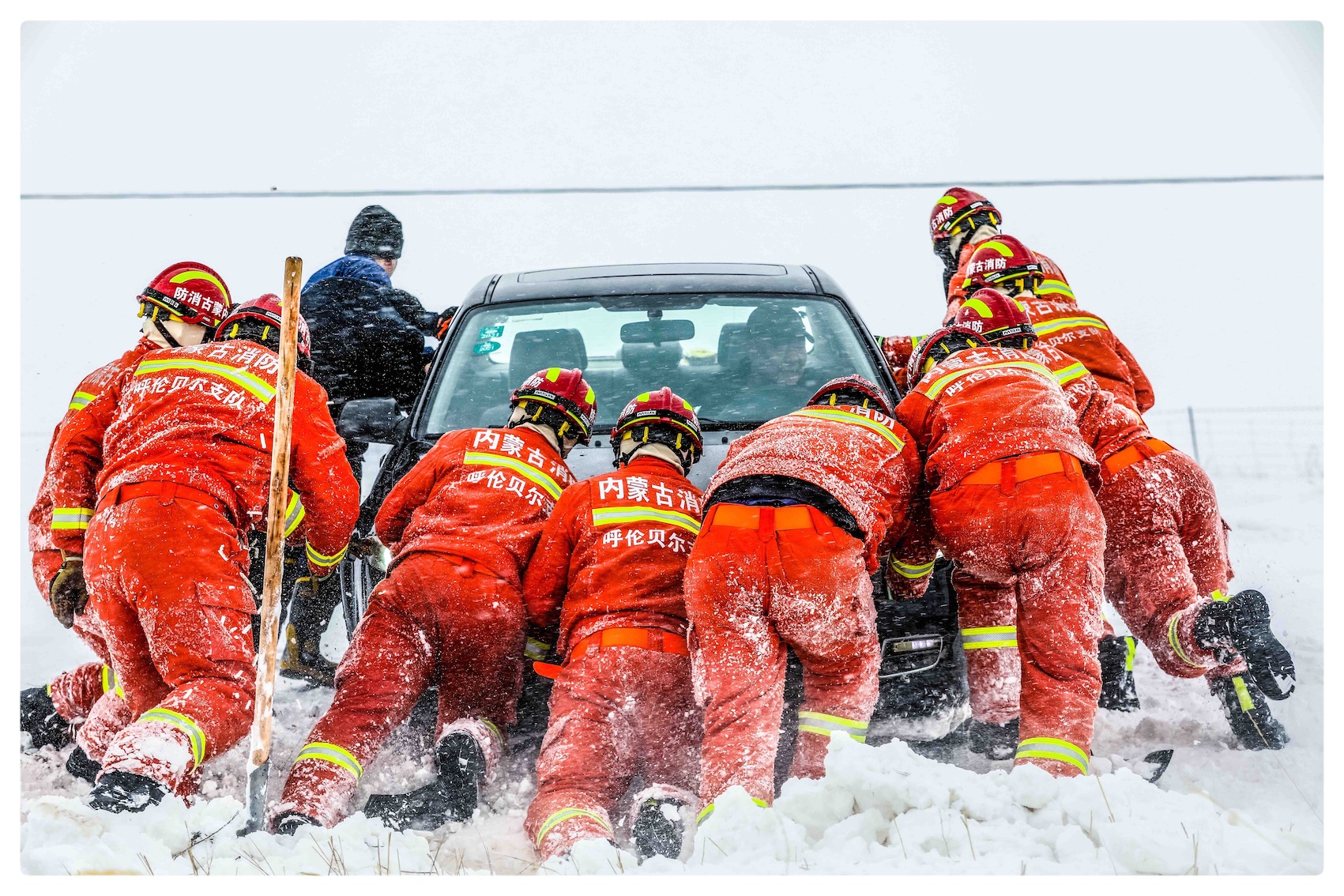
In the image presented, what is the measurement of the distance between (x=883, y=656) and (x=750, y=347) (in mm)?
1590

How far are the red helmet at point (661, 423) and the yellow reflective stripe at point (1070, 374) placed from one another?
4.52 feet

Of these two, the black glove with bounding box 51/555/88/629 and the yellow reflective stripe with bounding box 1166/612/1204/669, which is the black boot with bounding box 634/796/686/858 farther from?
the black glove with bounding box 51/555/88/629

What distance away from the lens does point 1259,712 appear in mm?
4074

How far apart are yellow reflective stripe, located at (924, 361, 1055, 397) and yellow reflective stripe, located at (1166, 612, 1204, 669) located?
3.00 ft

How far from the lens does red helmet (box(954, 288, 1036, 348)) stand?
4.28 m

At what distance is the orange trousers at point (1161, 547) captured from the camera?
13.5ft

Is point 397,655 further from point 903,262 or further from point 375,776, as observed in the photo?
point 903,262

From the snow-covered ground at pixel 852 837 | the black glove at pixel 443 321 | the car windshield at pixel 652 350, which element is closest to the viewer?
the snow-covered ground at pixel 852 837

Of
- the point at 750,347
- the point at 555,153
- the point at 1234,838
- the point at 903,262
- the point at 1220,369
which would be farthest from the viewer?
the point at 903,262

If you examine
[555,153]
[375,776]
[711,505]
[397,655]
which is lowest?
Answer: [375,776]

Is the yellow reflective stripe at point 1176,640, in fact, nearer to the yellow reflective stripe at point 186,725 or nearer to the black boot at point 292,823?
the black boot at point 292,823

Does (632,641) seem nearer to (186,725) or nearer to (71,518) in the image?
(186,725)

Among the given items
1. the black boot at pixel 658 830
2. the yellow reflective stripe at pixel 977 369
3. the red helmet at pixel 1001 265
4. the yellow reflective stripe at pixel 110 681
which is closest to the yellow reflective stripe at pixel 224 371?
the yellow reflective stripe at pixel 110 681

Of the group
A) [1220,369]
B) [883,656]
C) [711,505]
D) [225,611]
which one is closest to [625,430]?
[711,505]
